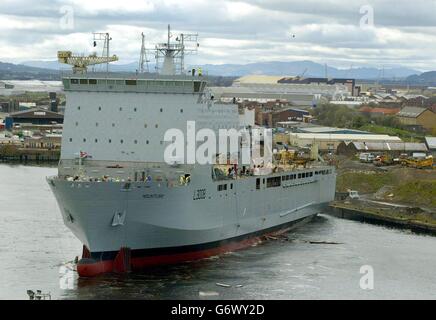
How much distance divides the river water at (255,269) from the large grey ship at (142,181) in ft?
2.98

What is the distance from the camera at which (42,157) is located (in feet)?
278

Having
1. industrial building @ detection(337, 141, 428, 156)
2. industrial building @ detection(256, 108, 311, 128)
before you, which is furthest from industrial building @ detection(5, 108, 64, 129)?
industrial building @ detection(337, 141, 428, 156)

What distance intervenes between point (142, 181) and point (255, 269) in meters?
5.31

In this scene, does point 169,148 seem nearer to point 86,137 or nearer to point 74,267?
point 86,137

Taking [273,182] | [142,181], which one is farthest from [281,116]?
[142,181]

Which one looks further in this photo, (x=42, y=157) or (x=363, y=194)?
(x=42, y=157)

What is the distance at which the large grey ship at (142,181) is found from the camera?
34.0 metres

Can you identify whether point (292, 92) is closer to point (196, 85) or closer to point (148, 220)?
point (196, 85)

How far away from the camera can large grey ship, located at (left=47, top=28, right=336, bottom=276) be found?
34.0m

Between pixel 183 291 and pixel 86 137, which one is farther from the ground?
pixel 86 137

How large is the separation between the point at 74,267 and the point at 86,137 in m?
5.13

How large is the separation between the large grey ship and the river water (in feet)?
2.98

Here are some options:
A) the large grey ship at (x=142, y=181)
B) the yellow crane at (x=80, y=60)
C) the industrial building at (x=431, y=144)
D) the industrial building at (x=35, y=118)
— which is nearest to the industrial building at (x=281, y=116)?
the industrial building at (x=35, y=118)
